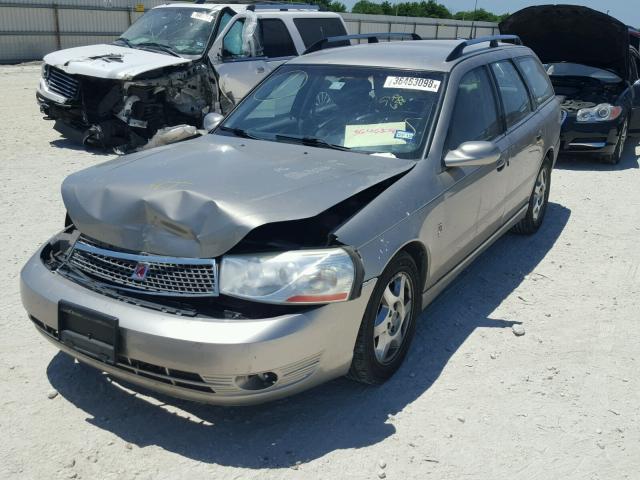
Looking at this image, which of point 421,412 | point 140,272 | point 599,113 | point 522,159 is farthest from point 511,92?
point 599,113

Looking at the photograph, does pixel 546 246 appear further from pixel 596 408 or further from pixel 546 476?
pixel 546 476

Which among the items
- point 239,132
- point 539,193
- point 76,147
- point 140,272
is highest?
point 239,132

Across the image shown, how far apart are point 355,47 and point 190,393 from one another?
3.00 meters

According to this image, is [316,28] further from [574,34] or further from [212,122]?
[212,122]

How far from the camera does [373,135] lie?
4.11 m

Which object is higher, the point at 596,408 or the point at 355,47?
the point at 355,47

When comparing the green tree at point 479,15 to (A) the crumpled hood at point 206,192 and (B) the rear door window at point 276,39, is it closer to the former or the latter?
(B) the rear door window at point 276,39

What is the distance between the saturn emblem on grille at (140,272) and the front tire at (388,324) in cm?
107

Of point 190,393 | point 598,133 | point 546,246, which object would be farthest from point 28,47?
point 190,393

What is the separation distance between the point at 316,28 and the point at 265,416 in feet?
29.7

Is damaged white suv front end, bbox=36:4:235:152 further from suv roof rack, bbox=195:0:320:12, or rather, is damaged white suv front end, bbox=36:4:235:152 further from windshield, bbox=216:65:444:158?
windshield, bbox=216:65:444:158

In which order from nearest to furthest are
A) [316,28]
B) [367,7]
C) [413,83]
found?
[413,83] < [316,28] < [367,7]

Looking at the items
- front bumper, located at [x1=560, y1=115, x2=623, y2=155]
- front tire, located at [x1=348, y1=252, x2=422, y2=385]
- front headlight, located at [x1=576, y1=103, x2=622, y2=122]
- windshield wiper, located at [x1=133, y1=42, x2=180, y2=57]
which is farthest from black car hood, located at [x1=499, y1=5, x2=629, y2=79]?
front tire, located at [x1=348, y1=252, x2=422, y2=385]

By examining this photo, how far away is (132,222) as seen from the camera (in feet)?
10.3
